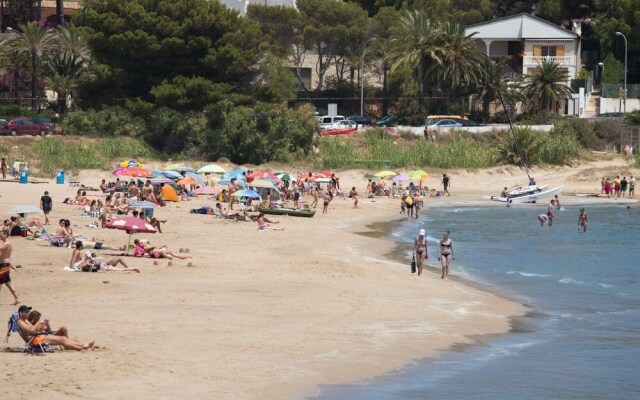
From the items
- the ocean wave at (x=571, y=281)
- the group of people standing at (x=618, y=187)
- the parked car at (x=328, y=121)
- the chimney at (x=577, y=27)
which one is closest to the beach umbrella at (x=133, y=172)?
the ocean wave at (x=571, y=281)

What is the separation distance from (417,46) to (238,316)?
5181 cm

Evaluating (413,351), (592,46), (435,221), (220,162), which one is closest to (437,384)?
(413,351)

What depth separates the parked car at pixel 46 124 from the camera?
206ft

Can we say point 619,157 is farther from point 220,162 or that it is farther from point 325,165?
point 220,162

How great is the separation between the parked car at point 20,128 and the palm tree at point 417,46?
21831 mm

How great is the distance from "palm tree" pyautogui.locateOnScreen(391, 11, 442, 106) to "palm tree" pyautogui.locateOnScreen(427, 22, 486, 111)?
1.31 feet

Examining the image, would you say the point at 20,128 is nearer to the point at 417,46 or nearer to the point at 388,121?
the point at 388,121

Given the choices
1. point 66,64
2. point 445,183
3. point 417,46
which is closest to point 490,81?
point 417,46

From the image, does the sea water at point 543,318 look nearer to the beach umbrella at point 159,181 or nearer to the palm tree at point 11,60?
the beach umbrella at point 159,181

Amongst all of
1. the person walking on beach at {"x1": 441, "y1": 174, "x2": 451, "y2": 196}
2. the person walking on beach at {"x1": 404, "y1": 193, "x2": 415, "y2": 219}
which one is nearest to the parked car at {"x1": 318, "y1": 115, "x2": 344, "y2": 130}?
the person walking on beach at {"x1": 441, "y1": 174, "x2": 451, "y2": 196}

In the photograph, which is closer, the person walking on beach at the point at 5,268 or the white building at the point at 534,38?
the person walking on beach at the point at 5,268

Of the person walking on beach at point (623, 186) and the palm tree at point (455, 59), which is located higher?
the palm tree at point (455, 59)

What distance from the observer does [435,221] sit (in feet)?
160

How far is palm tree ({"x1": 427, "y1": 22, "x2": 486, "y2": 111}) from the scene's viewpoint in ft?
234
